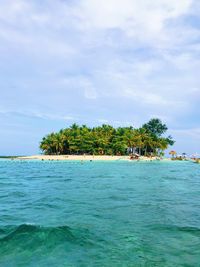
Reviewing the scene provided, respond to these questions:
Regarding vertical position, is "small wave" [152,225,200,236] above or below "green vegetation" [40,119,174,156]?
below

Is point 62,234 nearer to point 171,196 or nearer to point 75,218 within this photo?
point 75,218

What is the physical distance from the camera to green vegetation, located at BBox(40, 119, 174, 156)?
105 m

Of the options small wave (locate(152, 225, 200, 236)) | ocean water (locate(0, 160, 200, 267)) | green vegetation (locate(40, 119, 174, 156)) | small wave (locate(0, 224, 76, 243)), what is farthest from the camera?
green vegetation (locate(40, 119, 174, 156))

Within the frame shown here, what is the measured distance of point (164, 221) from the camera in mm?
12867

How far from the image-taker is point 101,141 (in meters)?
105

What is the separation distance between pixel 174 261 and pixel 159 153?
112 meters

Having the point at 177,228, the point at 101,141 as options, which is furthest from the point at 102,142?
the point at 177,228

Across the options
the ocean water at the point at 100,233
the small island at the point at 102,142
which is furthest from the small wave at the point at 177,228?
the small island at the point at 102,142

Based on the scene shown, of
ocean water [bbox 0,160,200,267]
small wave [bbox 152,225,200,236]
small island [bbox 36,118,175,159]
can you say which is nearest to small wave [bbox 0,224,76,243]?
ocean water [bbox 0,160,200,267]

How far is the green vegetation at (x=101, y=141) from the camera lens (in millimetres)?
105188

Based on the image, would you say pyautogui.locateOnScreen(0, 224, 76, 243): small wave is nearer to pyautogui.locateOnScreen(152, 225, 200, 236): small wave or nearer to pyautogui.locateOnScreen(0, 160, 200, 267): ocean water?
pyautogui.locateOnScreen(0, 160, 200, 267): ocean water

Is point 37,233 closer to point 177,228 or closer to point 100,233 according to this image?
point 100,233

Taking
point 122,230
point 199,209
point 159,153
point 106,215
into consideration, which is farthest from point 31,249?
point 159,153

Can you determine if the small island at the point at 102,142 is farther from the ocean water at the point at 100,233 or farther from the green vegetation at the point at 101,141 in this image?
the ocean water at the point at 100,233
